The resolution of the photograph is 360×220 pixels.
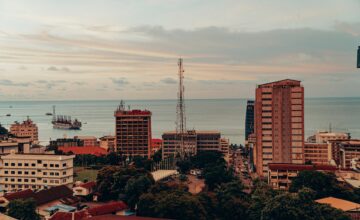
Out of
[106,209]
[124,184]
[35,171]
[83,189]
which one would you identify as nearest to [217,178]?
[124,184]

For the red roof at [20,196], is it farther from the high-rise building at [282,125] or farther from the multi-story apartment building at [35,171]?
the high-rise building at [282,125]

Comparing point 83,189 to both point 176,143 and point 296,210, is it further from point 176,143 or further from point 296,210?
point 176,143

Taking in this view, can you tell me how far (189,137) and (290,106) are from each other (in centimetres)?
1433

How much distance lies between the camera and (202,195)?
18125mm

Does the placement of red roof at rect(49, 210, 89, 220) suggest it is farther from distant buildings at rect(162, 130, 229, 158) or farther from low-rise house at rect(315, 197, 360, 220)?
distant buildings at rect(162, 130, 229, 158)

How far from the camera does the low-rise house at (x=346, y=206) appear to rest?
17.1 m

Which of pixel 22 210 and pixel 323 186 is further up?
pixel 323 186

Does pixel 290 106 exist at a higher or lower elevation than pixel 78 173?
higher

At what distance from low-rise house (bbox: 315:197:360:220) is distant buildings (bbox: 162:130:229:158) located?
76.5 feet

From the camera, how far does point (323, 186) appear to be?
2003cm

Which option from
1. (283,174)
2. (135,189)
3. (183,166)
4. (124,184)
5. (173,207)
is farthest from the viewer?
(183,166)

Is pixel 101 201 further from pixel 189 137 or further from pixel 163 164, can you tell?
pixel 189 137

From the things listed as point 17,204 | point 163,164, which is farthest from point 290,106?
point 17,204

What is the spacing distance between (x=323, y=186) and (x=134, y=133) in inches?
925
